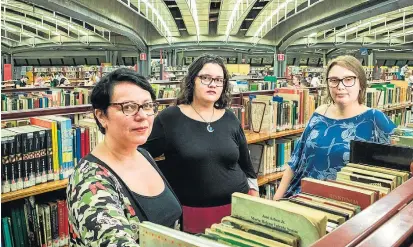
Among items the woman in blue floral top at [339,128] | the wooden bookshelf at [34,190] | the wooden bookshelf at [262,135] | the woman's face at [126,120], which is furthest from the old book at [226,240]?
the wooden bookshelf at [262,135]

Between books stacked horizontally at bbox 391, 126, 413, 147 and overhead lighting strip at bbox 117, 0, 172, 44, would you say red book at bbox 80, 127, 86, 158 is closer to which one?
books stacked horizontally at bbox 391, 126, 413, 147

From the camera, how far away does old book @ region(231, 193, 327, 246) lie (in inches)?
34.8

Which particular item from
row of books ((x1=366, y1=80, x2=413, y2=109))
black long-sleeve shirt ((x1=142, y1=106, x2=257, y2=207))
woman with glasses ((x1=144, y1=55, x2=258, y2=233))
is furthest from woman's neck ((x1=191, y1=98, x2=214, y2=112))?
row of books ((x1=366, y1=80, x2=413, y2=109))

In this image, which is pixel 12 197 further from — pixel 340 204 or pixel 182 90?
pixel 340 204

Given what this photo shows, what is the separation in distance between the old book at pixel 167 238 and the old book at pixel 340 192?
1.77 feet

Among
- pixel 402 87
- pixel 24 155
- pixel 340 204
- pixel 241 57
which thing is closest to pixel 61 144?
pixel 24 155

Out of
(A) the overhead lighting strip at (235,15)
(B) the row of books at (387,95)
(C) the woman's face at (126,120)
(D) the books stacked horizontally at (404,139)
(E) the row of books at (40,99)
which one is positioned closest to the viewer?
(C) the woman's face at (126,120)

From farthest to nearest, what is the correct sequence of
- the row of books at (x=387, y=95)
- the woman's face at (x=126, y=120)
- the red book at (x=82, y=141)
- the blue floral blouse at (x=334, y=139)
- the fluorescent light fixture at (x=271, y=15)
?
the fluorescent light fixture at (x=271, y=15)
the row of books at (x=387, y=95)
the red book at (x=82, y=141)
the blue floral blouse at (x=334, y=139)
the woman's face at (x=126, y=120)

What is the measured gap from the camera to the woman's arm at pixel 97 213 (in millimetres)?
1090

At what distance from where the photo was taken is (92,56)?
32.2m

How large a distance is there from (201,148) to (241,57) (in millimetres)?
30356

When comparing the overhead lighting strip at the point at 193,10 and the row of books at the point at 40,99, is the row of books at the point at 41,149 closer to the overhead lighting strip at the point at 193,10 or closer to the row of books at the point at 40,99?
the row of books at the point at 40,99

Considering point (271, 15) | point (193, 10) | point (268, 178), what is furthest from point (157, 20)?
point (268, 178)

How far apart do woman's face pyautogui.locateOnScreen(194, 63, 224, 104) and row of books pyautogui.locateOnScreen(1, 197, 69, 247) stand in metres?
1.25
